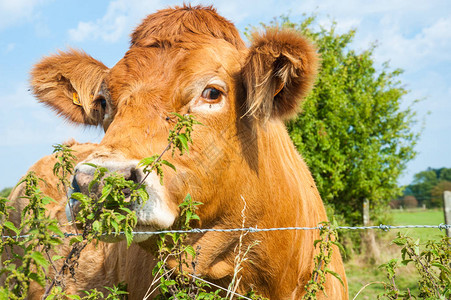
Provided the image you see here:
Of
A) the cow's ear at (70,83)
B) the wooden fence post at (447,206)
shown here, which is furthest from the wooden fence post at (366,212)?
the cow's ear at (70,83)

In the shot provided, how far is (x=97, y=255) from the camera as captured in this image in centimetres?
396

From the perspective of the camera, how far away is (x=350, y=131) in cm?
1199

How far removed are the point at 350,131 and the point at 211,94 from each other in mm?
9999

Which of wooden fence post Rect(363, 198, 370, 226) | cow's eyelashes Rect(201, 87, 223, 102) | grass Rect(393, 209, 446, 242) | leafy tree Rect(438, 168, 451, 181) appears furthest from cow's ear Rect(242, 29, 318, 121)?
leafy tree Rect(438, 168, 451, 181)

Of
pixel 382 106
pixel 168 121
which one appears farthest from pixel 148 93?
pixel 382 106

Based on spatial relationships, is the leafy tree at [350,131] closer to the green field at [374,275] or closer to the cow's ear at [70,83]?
the green field at [374,275]

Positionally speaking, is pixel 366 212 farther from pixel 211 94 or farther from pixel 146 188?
pixel 146 188

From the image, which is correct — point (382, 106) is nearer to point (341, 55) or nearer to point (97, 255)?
point (341, 55)

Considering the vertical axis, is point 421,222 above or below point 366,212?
below

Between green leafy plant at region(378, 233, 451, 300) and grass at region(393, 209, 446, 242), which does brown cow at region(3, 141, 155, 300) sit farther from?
grass at region(393, 209, 446, 242)

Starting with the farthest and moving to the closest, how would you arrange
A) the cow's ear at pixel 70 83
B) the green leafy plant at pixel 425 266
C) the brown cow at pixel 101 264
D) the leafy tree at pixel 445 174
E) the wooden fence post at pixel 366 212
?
1. the leafy tree at pixel 445 174
2. the wooden fence post at pixel 366 212
3. the cow's ear at pixel 70 83
4. the brown cow at pixel 101 264
5. the green leafy plant at pixel 425 266

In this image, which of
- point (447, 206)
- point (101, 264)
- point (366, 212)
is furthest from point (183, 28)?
point (366, 212)

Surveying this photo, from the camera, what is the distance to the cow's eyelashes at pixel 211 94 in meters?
2.62

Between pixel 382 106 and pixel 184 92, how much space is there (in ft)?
38.5
